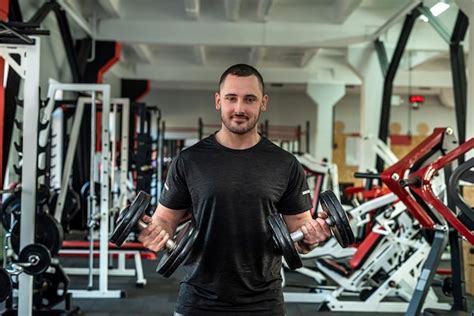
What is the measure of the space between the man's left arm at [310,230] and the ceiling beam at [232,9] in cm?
551

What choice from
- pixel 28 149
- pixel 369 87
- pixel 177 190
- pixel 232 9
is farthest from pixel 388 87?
pixel 177 190

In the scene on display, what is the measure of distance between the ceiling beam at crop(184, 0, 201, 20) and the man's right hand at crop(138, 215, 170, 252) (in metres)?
5.60

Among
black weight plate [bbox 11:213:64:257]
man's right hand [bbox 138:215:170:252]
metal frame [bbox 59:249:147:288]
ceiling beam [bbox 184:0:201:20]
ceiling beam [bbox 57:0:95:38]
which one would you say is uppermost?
ceiling beam [bbox 184:0:201:20]

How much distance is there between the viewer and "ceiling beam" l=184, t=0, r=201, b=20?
6813mm

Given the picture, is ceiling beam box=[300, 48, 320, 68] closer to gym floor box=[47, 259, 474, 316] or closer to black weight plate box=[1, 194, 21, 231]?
gym floor box=[47, 259, 474, 316]

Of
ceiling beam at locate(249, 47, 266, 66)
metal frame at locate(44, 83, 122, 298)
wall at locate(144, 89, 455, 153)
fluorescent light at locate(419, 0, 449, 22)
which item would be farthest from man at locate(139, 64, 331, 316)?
wall at locate(144, 89, 455, 153)

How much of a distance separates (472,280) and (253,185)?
178 inches

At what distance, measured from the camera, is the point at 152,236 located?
1524 mm

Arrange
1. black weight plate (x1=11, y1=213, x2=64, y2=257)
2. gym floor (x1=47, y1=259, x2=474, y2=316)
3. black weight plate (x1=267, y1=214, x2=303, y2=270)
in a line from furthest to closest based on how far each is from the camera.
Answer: gym floor (x1=47, y1=259, x2=474, y2=316), black weight plate (x1=11, y1=213, x2=64, y2=257), black weight plate (x1=267, y1=214, x2=303, y2=270)

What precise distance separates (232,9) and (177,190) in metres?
5.91

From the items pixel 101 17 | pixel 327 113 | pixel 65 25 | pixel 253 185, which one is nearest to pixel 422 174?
pixel 253 185

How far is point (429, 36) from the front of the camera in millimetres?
8094

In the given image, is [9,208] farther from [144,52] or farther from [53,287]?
[144,52]

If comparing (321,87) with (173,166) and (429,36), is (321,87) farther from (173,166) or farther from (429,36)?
(173,166)
